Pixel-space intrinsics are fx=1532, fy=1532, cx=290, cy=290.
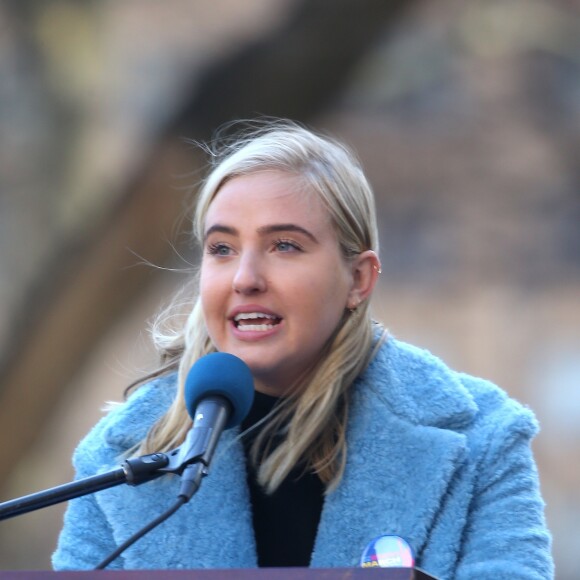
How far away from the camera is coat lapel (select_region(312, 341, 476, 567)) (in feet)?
8.95

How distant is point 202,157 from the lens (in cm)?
433

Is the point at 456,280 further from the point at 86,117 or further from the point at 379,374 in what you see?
the point at 379,374

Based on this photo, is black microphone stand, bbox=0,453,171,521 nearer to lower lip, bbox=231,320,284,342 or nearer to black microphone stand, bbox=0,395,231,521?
black microphone stand, bbox=0,395,231,521

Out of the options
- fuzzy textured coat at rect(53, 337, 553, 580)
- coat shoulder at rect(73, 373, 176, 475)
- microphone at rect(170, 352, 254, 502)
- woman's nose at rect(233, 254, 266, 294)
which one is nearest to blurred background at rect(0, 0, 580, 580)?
coat shoulder at rect(73, 373, 176, 475)

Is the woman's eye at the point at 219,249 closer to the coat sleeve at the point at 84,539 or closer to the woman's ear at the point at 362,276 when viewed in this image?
the woman's ear at the point at 362,276

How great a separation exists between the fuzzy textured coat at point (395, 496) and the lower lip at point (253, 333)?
0.26m

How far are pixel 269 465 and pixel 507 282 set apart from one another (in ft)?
10.4

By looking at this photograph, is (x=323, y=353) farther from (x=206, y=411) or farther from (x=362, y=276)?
(x=206, y=411)

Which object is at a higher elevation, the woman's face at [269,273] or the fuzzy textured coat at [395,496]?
the woman's face at [269,273]

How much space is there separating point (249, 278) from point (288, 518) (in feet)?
1.57

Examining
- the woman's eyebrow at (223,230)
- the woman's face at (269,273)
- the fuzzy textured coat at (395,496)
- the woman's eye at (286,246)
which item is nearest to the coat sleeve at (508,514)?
the fuzzy textured coat at (395,496)

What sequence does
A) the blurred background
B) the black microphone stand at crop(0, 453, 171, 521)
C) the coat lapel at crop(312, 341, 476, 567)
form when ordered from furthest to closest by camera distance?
1. the blurred background
2. the coat lapel at crop(312, 341, 476, 567)
3. the black microphone stand at crop(0, 453, 171, 521)

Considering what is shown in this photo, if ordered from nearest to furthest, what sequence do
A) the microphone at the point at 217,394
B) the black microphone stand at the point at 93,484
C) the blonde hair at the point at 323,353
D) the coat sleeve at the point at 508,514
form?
the black microphone stand at the point at 93,484, the microphone at the point at 217,394, the coat sleeve at the point at 508,514, the blonde hair at the point at 323,353

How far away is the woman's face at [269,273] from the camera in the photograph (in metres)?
2.74
